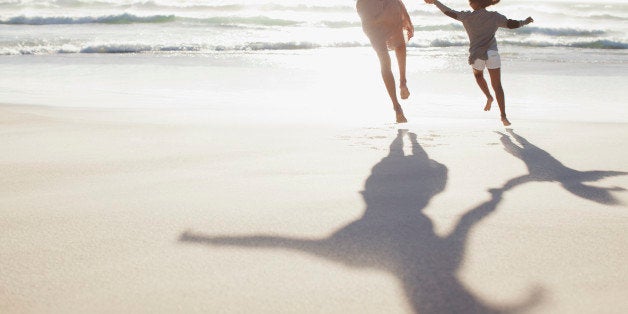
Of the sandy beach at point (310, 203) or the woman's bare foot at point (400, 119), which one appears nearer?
the sandy beach at point (310, 203)

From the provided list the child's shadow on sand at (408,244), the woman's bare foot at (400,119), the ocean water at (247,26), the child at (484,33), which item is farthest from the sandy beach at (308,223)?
the ocean water at (247,26)

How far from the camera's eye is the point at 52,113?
536 centimetres

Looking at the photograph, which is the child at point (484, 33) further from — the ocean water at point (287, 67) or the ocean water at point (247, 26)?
the ocean water at point (247, 26)

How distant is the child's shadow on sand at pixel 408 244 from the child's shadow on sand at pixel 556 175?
0.37m

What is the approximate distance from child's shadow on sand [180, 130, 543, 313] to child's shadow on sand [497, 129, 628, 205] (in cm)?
37

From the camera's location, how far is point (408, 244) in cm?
234

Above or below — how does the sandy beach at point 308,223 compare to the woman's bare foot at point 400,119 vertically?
above

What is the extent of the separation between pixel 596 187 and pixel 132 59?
11227mm

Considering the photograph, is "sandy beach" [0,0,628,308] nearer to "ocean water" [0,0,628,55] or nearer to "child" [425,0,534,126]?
"child" [425,0,534,126]

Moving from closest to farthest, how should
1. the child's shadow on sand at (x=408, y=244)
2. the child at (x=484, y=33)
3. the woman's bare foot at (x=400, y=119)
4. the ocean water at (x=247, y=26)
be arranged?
1. the child's shadow on sand at (x=408, y=244)
2. the woman's bare foot at (x=400, y=119)
3. the child at (x=484, y=33)
4. the ocean water at (x=247, y=26)

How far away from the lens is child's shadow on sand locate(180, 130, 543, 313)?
1.88 m

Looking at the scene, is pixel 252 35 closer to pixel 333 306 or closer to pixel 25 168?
pixel 25 168

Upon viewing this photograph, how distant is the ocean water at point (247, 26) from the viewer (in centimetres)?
1614

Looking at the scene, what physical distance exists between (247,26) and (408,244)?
20545 mm
